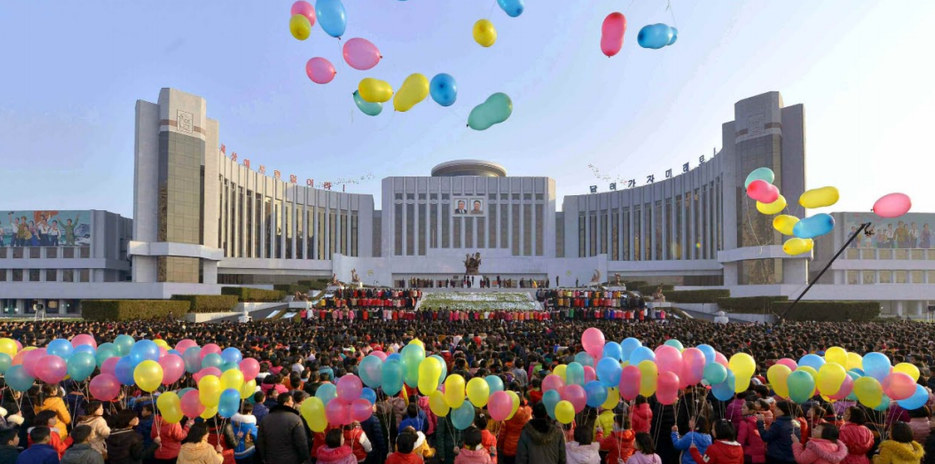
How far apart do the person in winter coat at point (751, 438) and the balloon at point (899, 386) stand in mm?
1605

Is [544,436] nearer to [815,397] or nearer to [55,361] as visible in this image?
[815,397]

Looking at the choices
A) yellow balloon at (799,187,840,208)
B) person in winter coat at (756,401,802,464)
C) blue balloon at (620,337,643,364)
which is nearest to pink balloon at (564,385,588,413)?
person in winter coat at (756,401,802,464)

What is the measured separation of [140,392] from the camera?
7.60 metres

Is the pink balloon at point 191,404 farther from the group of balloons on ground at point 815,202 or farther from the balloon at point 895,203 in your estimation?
the balloon at point 895,203

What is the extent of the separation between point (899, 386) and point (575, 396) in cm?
337

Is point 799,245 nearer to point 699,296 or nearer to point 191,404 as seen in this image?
point 191,404

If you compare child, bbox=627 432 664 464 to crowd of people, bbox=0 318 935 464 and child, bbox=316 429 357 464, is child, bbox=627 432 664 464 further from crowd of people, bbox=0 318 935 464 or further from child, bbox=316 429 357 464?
child, bbox=316 429 357 464

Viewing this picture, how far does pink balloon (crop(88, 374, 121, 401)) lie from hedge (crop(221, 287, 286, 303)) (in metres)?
31.0

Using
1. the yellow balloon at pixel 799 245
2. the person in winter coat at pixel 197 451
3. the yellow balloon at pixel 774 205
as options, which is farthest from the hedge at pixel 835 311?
the person in winter coat at pixel 197 451

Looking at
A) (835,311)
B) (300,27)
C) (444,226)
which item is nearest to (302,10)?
(300,27)

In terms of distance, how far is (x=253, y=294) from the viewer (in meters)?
38.1

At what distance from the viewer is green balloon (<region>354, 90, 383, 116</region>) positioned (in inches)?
388

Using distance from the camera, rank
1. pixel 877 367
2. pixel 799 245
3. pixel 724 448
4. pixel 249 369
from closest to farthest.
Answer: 1. pixel 724 448
2. pixel 877 367
3. pixel 249 369
4. pixel 799 245

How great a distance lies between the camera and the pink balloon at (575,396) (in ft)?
20.0
